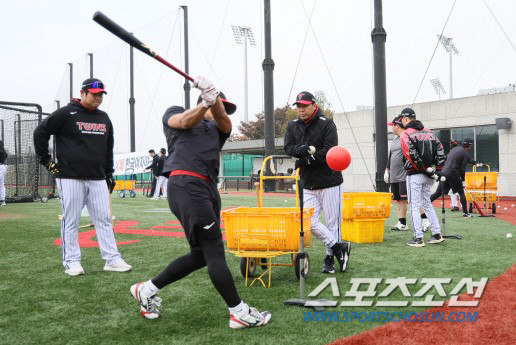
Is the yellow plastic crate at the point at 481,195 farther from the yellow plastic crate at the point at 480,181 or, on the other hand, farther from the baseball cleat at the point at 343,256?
the baseball cleat at the point at 343,256

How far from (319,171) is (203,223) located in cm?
231

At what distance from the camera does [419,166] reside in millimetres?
7566

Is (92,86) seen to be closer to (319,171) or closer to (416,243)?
(319,171)

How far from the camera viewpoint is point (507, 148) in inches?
762

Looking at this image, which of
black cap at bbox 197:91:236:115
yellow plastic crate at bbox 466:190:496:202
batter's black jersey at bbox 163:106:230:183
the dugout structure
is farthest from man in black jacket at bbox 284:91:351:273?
the dugout structure

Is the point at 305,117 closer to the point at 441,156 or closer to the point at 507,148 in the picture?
the point at 441,156

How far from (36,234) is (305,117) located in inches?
249

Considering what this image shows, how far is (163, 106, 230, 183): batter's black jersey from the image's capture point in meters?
3.78

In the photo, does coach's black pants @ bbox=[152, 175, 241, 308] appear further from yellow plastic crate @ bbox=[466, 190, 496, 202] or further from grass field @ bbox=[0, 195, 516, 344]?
yellow plastic crate @ bbox=[466, 190, 496, 202]

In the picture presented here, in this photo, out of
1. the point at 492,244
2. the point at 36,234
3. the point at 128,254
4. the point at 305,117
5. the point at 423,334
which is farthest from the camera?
the point at 36,234

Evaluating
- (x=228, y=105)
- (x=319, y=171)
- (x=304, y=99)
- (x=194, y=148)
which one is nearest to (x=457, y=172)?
(x=319, y=171)

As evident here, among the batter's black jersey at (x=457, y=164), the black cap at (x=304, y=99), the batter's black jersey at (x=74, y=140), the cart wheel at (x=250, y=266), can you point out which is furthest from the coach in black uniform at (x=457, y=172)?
the batter's black jersey at (x=74, y=140)

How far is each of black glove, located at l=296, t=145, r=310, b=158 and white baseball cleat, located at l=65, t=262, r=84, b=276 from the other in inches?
115

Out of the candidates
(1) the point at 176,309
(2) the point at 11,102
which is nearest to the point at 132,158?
(2) the point at 11,102
